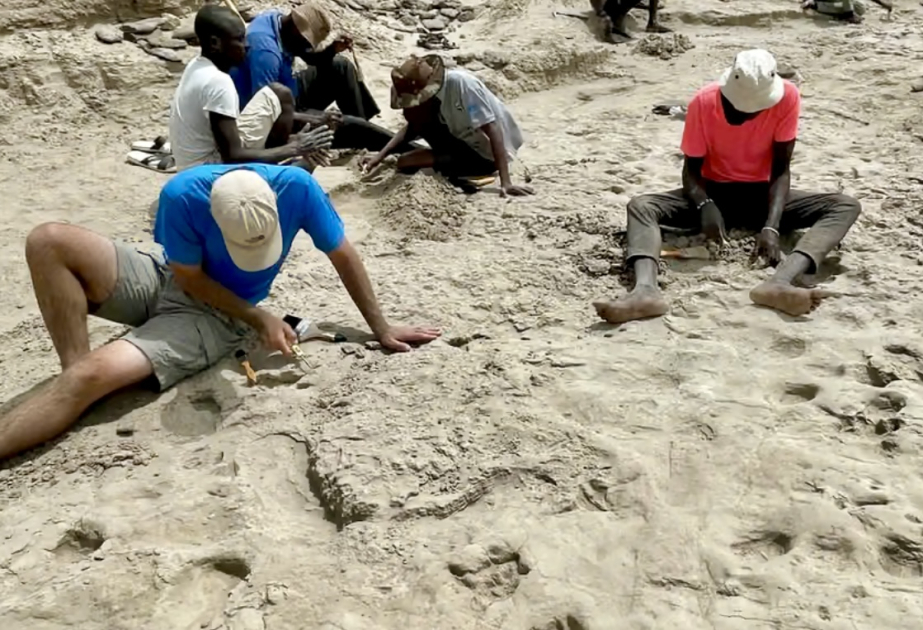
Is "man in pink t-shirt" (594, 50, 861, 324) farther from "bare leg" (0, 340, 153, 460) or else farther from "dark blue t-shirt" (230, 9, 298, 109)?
"dark blue t-shirt" (230, 9, 298, 109)

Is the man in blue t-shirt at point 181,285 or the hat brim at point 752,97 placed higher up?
the hat brim at point 752,97

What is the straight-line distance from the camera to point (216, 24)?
3963 millimetres

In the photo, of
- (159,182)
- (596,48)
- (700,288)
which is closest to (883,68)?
(596,48)

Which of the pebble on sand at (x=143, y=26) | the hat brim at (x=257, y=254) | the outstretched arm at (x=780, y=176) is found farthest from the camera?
the pebble on sand at (x=143, y=26)

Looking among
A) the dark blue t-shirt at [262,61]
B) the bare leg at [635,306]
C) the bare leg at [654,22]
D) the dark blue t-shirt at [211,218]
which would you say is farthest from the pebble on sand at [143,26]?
the bare leg at [635,306]

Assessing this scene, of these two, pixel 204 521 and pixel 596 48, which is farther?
pixel 596 48

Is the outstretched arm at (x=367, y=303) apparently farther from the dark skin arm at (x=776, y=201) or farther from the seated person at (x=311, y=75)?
the seated person at (x=311, y=75)

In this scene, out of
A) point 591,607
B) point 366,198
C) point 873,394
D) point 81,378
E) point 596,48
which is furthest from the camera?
point 596,48

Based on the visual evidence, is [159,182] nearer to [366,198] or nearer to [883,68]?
[366,198]

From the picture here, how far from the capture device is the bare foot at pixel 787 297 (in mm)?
2891

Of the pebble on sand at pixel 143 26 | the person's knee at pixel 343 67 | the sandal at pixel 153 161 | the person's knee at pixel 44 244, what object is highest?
the pebble on sand at pixel 143 26

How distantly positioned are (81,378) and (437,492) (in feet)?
3.76

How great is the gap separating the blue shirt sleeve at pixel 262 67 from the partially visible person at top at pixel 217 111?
216 millimetres

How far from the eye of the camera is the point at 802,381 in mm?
2561
